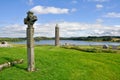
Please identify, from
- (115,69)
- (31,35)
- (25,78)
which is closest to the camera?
(25,78)

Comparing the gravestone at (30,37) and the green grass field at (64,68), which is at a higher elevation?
the gravestone at (30,37)

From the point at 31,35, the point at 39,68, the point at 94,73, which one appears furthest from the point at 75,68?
the point at 31,35

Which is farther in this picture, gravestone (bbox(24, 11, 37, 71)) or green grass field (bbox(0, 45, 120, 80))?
gravestone (bbox(24, 11, 37, 71))

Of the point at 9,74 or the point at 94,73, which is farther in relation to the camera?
the point at 94,73

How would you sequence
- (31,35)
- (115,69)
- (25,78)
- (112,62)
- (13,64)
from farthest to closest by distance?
(112,62), (115,69), (13,64), (31,35), (25,78)

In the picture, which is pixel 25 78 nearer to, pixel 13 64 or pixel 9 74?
pixel 9 74

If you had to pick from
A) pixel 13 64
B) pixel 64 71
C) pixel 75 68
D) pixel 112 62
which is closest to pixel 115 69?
pixel 112 62

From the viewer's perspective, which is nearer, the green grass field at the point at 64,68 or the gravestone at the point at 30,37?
the green grass field at the point at 64,68

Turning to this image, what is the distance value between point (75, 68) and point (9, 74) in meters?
6.51

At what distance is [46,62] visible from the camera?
82.2 feet

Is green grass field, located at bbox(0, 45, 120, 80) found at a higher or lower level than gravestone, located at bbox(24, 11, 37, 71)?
lower

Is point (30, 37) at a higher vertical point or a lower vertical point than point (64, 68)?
higher

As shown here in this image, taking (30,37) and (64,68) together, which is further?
(64,68)

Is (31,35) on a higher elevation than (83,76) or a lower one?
higher
